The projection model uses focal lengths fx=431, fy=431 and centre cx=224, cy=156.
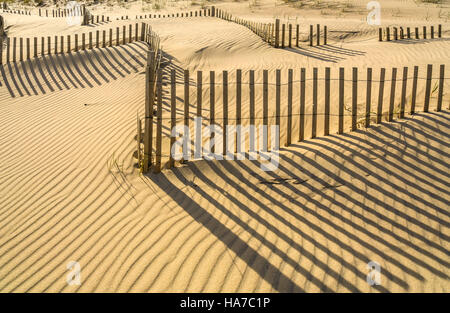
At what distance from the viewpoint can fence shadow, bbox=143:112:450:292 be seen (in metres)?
3.89

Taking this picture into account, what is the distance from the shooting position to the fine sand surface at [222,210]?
3.84m

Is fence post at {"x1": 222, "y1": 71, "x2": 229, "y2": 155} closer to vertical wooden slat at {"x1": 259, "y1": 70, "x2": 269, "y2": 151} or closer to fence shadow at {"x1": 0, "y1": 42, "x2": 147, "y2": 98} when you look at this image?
vertical wooden slat at {"x1": 259, "y1": 70, "x2": 269, "y2": 151}

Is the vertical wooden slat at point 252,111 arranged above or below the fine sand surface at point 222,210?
above

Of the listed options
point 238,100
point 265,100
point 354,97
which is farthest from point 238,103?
point 354,97

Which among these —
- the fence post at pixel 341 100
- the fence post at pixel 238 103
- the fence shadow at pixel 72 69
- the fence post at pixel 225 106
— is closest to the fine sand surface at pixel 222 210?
the fence post at pixel 341 100

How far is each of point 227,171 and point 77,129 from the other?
3224 millimetres

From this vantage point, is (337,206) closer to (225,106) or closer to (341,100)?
(341,100)

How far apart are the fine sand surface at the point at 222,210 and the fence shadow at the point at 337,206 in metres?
0.01

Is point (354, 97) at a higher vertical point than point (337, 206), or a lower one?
higher

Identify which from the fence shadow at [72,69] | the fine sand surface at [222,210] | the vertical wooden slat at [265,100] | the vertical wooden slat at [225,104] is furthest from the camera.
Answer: the fence shadow at [72,69]

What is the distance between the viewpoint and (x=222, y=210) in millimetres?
4832

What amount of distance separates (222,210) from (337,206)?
1282 millimetres

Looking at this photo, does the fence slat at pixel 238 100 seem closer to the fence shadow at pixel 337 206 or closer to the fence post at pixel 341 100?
the fence shadow at pixel 337 206
